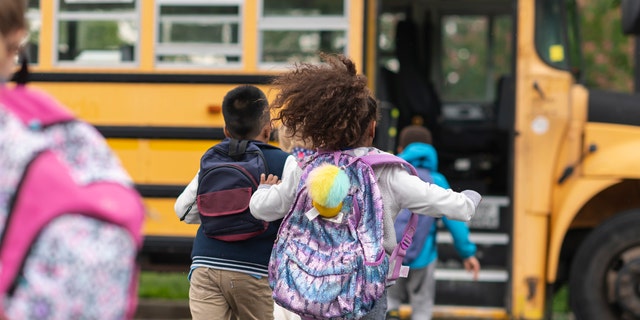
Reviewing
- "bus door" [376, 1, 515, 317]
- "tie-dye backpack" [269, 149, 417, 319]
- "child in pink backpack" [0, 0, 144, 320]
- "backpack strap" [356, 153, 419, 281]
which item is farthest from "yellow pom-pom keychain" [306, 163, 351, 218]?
"bus door" [376, 1, 515, 317]

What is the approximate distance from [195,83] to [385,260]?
113 inches

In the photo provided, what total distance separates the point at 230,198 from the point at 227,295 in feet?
1.03

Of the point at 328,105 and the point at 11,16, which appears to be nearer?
the point at 11,16

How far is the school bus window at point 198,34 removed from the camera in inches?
212

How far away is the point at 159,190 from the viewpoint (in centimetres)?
536

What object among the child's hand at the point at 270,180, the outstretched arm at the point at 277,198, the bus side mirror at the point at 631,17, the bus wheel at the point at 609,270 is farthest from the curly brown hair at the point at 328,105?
the bus wheel at the point at 609,270

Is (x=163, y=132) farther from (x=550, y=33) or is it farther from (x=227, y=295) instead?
(x=227, y=295)

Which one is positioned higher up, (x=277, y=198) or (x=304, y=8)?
(x=304, y=8)

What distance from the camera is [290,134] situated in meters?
2.92

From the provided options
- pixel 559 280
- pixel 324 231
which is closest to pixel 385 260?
pixel 324 231

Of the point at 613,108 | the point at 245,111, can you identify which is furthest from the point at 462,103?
the point at 245,111

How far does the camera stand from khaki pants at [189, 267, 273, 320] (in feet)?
10.4

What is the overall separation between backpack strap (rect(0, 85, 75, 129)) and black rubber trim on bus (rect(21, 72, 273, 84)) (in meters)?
3.87

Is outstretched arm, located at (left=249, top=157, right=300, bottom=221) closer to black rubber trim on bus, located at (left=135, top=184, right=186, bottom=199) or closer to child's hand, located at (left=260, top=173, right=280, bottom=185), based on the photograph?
child's hand, located at (left=260, top=173, right=280, bottom=185)
